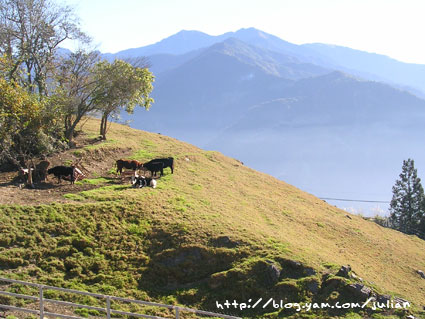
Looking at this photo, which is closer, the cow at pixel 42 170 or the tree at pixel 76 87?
the cow at pixel 42 170

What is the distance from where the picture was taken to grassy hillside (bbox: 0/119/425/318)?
18.1 meters

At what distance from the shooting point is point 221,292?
60.0ft

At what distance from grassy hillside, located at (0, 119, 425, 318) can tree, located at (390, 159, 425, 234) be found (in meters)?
37.3

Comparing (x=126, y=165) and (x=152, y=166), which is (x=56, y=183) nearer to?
(x=126, y=165)

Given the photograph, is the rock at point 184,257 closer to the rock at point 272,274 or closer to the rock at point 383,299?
the rock at point 272,274

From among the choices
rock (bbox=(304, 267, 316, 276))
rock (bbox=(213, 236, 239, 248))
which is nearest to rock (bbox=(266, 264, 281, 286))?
rock (bbox=(304, 267, 316, 276))

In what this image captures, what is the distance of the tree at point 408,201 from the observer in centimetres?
6425

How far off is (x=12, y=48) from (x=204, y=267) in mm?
31079

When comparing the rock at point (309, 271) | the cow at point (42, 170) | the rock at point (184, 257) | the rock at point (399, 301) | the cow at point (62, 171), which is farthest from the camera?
the cow at point (42, 170)

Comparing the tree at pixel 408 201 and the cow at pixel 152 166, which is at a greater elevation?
the cow at pixel 152 166

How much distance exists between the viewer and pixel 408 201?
6662 cm

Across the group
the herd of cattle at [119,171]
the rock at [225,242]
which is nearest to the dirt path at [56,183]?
the herd of cattle at [119,171]

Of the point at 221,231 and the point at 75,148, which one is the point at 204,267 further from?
the point at 75,148

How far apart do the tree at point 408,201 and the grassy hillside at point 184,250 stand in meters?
37.3
